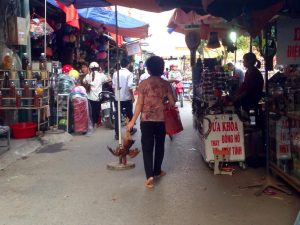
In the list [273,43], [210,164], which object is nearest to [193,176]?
[210,164]

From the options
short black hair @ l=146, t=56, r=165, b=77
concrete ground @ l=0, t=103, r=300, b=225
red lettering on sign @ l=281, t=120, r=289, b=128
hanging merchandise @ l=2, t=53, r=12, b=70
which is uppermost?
hanging merchandise @ l=2, t=53, r=12, b=70

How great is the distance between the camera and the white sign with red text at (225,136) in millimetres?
6438

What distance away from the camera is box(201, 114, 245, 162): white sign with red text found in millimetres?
6438

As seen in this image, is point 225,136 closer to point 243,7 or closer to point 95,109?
point 243,7

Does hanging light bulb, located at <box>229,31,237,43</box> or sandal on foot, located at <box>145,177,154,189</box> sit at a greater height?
hanging light bulb, located at <box>229,31,237,43</box>

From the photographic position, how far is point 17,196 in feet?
18.1

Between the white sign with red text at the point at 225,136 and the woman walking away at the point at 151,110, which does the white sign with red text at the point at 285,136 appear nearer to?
the white sign with red text at the point at 225,136

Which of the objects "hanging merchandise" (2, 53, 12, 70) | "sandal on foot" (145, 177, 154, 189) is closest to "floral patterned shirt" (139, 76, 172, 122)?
"sandal on foot" (145, 177, 154, 189)

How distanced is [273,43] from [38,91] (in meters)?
4.72

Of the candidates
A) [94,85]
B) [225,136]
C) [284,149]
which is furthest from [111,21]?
[284,149]

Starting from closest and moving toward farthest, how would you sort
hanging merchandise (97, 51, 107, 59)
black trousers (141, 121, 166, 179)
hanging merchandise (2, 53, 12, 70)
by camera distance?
black trousers (141, 121, 166, 179), hanging merchandise (2, 53, 12, 70), hanging merchandise (97, 51, 107, 59)

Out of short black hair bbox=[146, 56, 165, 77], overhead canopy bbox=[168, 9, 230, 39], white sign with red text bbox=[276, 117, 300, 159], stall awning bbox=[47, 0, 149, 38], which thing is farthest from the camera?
stall awning bbox=[47, 0, 149, 38]

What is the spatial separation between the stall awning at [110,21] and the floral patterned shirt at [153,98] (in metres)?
5.41

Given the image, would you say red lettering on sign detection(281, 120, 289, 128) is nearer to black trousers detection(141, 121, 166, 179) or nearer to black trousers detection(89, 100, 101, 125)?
black trousers detection(141, 121, 166, 179)
